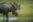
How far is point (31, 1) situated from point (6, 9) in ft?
1.33

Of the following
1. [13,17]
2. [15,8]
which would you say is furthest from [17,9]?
[13,17]

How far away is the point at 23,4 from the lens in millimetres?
841

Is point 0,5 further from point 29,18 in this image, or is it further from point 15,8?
point 29,18

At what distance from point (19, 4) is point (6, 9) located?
0.22 metres

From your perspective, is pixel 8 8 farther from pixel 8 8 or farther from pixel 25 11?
pixel 25 11

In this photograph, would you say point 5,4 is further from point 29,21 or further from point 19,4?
point 29,21

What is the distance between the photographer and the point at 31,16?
2.73 feet

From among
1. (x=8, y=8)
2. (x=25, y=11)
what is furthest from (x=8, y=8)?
(x=25, y=11)

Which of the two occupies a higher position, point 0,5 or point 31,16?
point 0,5

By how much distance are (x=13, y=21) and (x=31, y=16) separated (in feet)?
0.96

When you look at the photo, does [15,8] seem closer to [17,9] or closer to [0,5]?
[17,9]

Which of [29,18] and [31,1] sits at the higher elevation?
[31,1]

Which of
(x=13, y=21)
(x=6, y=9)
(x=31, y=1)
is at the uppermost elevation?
(x=31, y=1)

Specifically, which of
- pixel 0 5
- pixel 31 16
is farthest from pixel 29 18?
pixel 0 5
